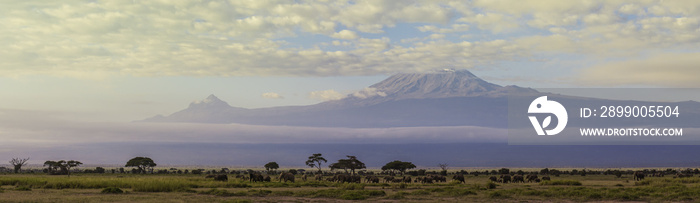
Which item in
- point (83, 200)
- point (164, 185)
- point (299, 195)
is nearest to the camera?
point (83, 200)

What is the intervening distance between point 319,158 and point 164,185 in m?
78.6

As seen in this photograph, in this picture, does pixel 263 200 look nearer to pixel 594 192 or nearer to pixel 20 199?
pixel 20 199

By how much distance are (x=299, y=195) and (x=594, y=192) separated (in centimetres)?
2041

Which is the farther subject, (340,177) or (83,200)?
(340,177)

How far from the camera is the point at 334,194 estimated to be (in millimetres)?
46688

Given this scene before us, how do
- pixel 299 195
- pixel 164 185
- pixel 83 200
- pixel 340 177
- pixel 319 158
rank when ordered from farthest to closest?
pixel 319 158 < pixel 340 177 < pixel 164 185 < pixel 299 195 < pixel 83 200

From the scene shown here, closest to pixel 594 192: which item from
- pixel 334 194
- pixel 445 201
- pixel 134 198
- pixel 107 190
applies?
pixel 445 201

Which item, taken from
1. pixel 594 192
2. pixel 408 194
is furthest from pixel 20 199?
pixel 594 192

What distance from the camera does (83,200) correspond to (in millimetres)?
38562

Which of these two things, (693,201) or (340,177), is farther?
(340,177)

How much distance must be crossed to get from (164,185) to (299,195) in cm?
1151

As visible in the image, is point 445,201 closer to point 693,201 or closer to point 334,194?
point 334,194

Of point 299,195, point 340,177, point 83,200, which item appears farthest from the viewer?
point 340,177

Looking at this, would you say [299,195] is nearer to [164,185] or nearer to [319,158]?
[164,185]
